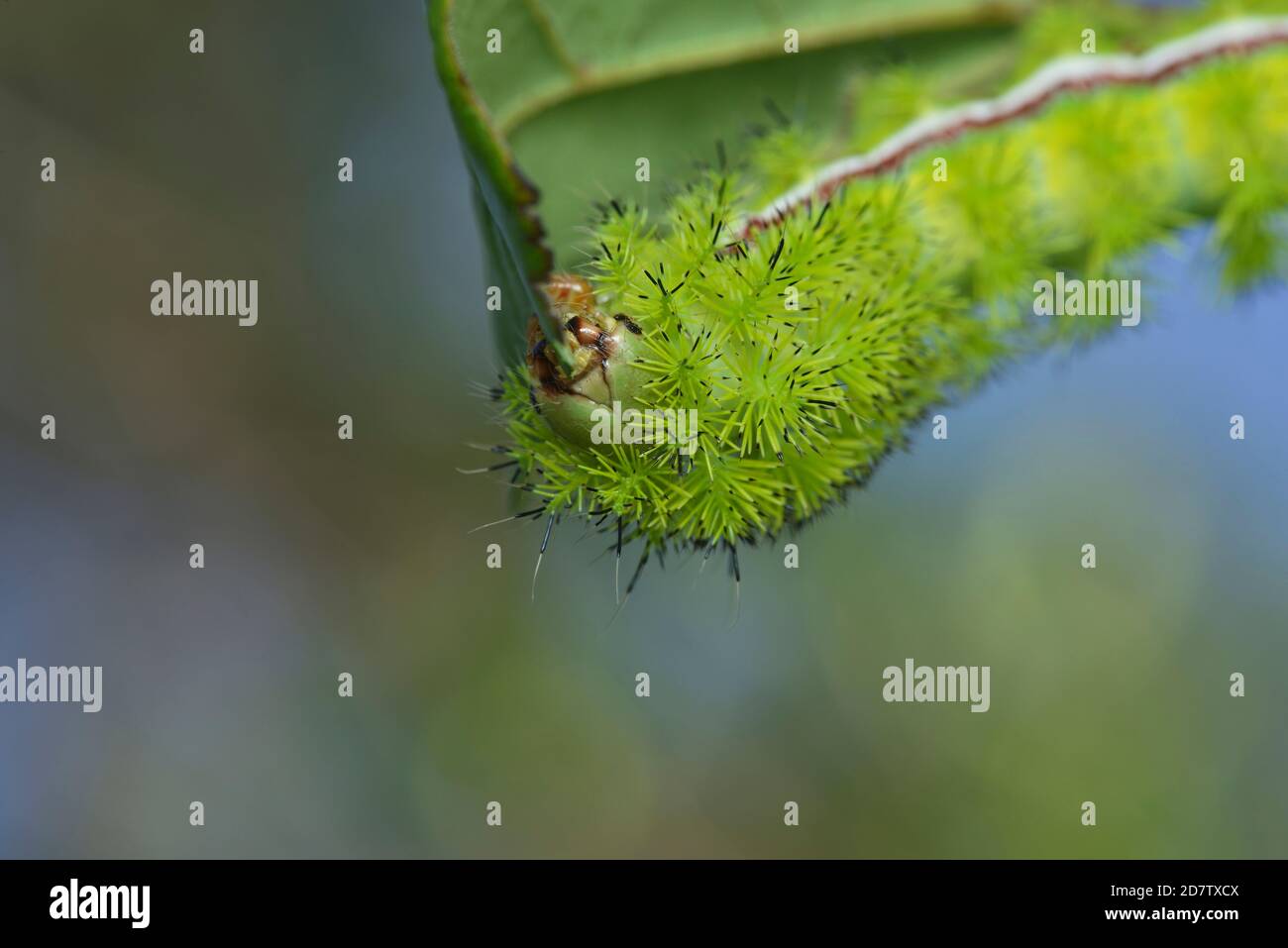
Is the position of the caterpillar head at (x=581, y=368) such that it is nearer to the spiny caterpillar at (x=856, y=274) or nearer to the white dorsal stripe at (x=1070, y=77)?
the spiny caterpillar at (x=856, y=274)

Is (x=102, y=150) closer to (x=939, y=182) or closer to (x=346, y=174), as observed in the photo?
(x=346, y=174)

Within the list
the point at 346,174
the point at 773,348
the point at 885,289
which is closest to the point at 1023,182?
the point at 885,289

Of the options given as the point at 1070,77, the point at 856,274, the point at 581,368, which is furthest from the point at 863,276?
the point at 1070,77

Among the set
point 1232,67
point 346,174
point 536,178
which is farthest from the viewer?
point 346,174

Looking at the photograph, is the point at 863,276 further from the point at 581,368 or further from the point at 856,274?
the point at 581,368

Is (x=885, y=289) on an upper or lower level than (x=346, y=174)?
lower

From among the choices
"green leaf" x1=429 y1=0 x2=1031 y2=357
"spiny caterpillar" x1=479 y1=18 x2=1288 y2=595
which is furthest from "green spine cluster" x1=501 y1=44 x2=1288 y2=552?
"green leaf" x1=429 y1=0 x2=1031 y2=357

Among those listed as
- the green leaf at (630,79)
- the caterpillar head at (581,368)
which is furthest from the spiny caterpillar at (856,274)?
the green leaf at (630,79)
